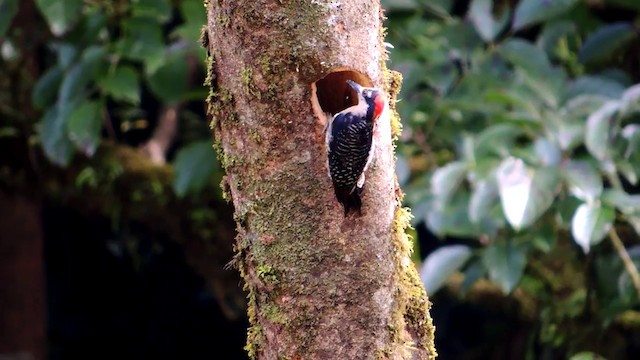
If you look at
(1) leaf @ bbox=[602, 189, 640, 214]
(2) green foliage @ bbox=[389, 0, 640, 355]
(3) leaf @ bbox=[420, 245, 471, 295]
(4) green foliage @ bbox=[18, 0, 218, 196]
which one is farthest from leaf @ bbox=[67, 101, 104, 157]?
(1) leaf @ bbox=[602, 189, 640, 214]

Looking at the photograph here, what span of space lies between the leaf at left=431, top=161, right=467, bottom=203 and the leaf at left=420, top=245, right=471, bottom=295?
8.9 inches

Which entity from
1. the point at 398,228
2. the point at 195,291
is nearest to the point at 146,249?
the point at 195,291

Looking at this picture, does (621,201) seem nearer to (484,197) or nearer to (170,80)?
(484,197)

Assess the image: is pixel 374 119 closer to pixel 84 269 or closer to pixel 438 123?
pixel 438 123

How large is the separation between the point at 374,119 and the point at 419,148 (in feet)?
4.20

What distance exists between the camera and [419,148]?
2.46 metres

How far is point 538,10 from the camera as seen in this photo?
2109 millimetres

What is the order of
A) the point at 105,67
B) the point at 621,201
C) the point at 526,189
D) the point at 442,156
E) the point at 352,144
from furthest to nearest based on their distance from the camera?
the point at 442,156 < the point at 105,67 < the point at 621,201 < the point at 526,189 < the point at 352,144

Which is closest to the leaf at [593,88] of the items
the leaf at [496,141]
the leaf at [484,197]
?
the leaf at [496,141]

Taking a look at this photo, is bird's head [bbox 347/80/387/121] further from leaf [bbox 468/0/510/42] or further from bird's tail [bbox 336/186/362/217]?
leaf [bbox 468/0/510/42]

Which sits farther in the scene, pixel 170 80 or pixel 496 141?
pixel 170 80

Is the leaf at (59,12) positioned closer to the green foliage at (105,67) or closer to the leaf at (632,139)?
the green foliage at (105,67)

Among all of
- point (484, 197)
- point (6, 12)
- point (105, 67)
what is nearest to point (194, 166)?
point (105, 67)

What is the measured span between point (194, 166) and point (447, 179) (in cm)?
68
